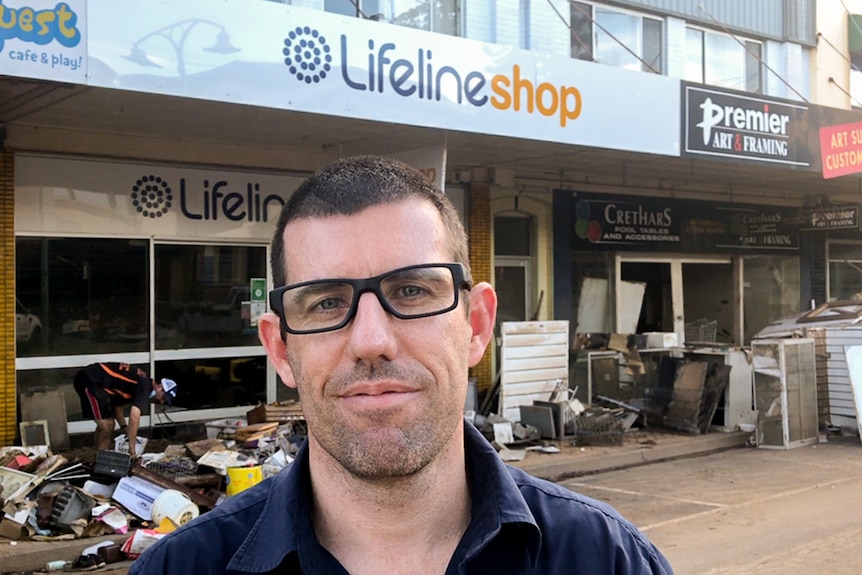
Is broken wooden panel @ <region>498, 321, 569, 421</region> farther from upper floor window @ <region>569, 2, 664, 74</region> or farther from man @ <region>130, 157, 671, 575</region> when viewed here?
man @ <region>130, 157, 671, 575</region>

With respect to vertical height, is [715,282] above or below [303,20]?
below

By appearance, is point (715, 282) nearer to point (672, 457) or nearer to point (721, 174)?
point (721, 174)

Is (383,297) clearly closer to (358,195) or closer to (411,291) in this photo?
(411,291)

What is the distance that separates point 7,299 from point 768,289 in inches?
597

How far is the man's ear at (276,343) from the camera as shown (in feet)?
6.13

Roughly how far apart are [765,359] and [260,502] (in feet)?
36.3

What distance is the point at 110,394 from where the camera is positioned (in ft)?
30.1

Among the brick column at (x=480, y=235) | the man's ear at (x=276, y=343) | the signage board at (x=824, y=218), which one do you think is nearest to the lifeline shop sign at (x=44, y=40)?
the man's ear at (x=276, y=343)

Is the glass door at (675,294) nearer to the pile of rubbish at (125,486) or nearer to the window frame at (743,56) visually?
the window frame at (743,56)

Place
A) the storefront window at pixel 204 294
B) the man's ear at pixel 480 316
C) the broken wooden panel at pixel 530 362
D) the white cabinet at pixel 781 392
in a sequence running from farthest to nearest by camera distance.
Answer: the broken wooden panel at pixel 530 362, the white cabinet at pixel 781 392, the storefront window at pixel 204 294, the man's ear at pixel 480 316

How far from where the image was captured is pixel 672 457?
36.5 feet

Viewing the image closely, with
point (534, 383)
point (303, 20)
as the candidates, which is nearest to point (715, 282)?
point (534, 383)

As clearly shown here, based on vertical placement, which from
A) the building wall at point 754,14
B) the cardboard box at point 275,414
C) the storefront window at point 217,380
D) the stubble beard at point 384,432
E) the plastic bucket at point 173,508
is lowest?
the plastic bucket at point 173,508

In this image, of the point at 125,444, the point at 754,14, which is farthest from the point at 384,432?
the point at 754,14
